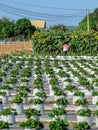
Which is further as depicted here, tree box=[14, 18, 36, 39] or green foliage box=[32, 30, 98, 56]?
tree box=[14, 18, 36, 39]

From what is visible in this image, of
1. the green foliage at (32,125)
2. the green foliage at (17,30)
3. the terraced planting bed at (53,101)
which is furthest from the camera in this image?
the green foliage at (17,30)

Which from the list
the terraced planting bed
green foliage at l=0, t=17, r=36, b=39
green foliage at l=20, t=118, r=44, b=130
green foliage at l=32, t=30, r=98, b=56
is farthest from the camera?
green foliage at l=0, t=17, r=36, b=39

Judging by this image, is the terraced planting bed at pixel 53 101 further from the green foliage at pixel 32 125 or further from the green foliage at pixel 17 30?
the green foliage at pixel 17 30

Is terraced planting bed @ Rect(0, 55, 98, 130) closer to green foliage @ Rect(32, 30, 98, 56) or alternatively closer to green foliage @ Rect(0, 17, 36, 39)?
green foliage @ Rect(32, 30, 98, 56)

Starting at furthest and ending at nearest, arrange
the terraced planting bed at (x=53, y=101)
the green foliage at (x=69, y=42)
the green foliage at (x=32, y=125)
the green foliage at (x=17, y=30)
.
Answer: the green foliage at (x=17, y=30), the green foliage at (x=69, y=42), the terraced planting bed at (x=53, y=101), the green foliage at (x=32, y=125)

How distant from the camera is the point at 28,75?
47.1ft

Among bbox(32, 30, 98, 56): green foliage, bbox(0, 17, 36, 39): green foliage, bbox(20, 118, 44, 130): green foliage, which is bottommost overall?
bbox(20, 118, 44, 130): green foliage

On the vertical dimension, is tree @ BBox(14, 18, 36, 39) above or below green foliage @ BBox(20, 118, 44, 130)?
above

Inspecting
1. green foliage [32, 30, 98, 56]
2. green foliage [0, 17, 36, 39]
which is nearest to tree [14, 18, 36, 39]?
green foliage [0, 17, 36, 39]

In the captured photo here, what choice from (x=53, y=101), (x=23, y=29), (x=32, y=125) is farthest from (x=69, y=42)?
(x=23, y=29)

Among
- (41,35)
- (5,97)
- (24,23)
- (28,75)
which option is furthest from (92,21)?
(5,97)

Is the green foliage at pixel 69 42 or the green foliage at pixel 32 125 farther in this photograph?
the green foliage at pixel 69 42

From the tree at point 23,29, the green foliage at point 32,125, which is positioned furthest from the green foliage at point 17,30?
the green foliage at point 32,125

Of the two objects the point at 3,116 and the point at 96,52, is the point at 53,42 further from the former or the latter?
the point at 3,116
